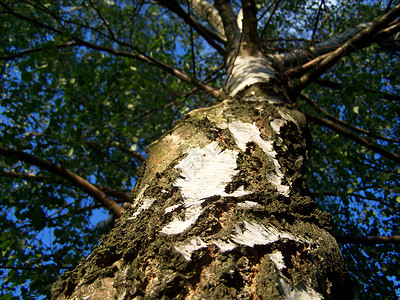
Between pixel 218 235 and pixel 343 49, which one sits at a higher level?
pixel 343 49

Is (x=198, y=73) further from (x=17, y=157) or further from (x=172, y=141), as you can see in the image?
(x=172, y=141)

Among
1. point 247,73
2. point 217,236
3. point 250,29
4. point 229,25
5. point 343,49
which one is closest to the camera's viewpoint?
point 217,236

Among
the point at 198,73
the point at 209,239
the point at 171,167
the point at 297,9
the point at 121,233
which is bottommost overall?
the point at 209,239

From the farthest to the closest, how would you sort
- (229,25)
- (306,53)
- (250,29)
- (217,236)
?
(229,25), (306,53), (250,29), (217,236)

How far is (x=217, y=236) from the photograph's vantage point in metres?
0.73

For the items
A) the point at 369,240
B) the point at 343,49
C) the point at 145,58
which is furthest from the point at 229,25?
the point at 369,240

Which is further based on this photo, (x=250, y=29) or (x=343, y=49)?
(x=343, y=49)

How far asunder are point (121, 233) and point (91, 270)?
5.2 inches

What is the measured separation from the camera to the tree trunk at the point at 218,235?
0.67 metres

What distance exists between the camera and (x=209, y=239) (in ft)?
2.40

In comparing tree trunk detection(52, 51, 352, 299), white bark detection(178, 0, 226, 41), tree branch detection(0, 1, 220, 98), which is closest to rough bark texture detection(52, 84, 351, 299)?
tree trunk detection(52, 51, 352, 299)

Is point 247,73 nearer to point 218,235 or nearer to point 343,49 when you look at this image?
point 343,49

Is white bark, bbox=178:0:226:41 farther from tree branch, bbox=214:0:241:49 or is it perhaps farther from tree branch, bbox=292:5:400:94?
tree branch, bbox=292:5:400:94

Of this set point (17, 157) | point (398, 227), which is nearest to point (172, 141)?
point (17, 157)
